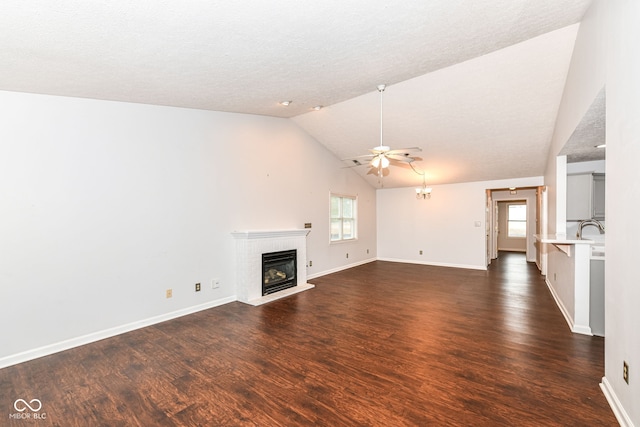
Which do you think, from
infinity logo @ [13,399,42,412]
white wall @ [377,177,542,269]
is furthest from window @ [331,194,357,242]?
infinity logo @ [13,399,42,412]

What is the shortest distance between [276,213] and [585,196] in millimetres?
5148

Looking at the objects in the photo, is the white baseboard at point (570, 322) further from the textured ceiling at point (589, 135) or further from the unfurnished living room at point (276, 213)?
the textured ceiling at point (589, 135)

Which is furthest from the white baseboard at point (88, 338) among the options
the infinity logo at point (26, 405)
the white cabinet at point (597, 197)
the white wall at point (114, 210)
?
the white cabinet at point (597, 197)

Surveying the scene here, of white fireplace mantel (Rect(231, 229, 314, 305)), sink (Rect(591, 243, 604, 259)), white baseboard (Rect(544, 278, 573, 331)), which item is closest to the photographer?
sink (Rect(591, 243, 604, 259))

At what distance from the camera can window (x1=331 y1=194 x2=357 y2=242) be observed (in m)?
7.15

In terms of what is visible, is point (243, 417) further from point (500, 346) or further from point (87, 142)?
point (87, 142)

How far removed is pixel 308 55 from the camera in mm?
2811

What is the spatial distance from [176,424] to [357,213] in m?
6.41

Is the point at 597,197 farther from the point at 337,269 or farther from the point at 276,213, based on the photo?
the point at 276,213

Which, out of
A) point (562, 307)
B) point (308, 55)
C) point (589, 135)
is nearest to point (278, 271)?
point (308, 55)

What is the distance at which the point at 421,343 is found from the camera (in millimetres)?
3100

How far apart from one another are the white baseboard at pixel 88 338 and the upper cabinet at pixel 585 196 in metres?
6.08

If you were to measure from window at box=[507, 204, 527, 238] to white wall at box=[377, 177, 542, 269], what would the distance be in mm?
A: 5464

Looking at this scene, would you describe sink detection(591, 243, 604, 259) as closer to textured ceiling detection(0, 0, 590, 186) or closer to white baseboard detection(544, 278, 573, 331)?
white baseboard detection(544, 278, 573, 331)
